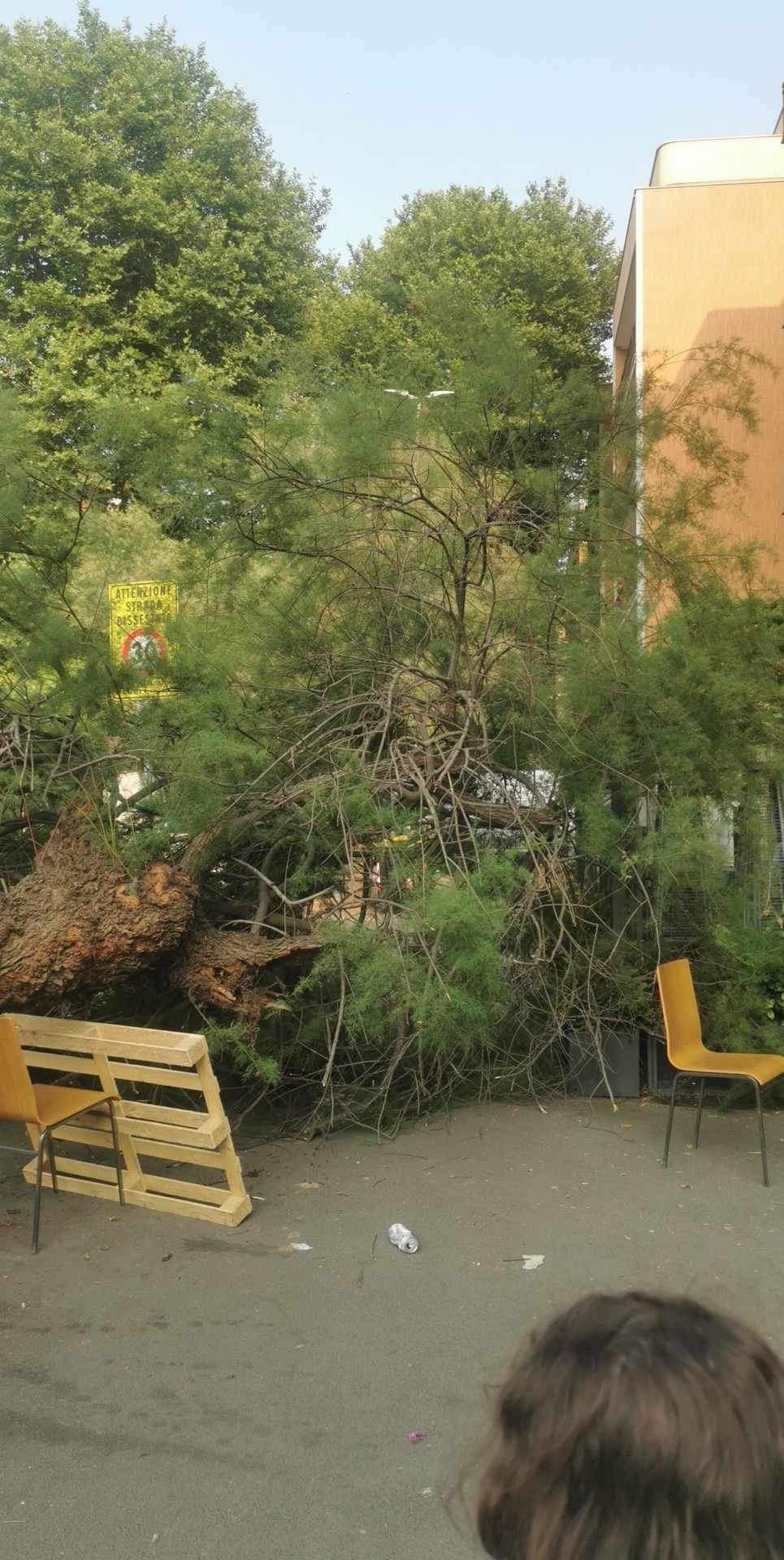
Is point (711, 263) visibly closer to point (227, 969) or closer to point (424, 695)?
point (424, 695)

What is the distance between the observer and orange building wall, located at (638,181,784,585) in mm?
16891

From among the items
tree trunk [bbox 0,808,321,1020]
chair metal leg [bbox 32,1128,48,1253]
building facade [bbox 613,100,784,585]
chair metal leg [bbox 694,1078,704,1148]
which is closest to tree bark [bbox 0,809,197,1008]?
tree trunk [bbox 0,808,321,1020]

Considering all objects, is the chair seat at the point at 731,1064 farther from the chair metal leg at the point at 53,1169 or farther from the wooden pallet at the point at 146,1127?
the chair metal leg at the point at 53,1169

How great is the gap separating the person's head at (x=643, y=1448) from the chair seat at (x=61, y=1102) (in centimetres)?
448

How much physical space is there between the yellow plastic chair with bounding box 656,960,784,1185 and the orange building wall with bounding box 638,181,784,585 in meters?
12.6

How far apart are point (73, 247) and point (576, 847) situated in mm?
15737

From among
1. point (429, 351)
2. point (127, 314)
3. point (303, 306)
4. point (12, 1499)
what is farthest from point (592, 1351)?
point (303, 306)

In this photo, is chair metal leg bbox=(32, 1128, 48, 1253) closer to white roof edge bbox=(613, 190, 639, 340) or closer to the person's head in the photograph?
the person's head

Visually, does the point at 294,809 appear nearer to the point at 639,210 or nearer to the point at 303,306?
the point at 639,210

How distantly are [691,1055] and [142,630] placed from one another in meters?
4.05

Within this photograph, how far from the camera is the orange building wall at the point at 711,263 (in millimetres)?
16891

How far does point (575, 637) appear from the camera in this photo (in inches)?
279

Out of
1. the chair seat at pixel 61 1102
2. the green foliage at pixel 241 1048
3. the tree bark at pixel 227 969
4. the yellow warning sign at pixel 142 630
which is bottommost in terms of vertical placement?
the chair seat at pixel 61 1102

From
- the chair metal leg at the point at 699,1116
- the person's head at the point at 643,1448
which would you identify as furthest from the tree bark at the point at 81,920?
the person's head at the point at 643,1448
